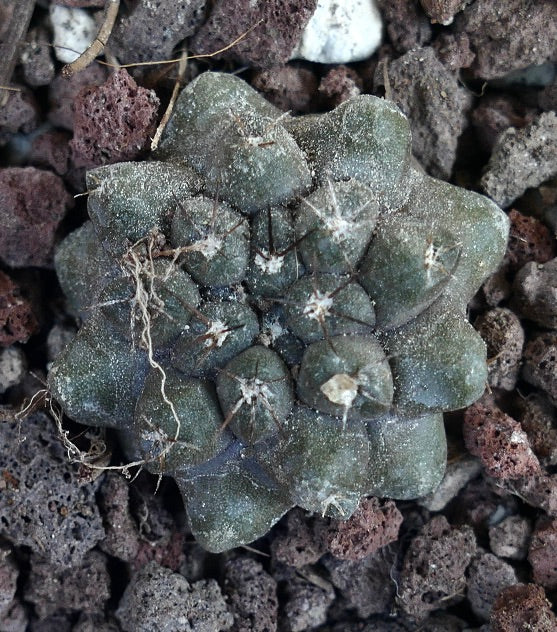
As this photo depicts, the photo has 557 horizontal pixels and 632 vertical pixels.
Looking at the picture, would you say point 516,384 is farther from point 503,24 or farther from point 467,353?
point 503,24

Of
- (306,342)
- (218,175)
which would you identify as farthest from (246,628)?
(218,175)

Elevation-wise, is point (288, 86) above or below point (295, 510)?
above

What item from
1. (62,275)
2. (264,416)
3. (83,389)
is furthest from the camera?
(62,275)

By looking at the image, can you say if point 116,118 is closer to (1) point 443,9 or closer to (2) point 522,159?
(1) point 443,9

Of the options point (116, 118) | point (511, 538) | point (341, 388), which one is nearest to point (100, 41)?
point (116, 118)

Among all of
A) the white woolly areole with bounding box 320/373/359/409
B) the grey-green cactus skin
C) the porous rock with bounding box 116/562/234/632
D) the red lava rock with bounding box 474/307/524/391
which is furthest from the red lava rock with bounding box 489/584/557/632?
the white woolly areole with bounding box 320/373/359/409

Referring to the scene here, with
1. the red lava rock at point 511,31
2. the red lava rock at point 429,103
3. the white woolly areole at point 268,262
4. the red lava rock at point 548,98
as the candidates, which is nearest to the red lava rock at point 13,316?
the white woolly areole at point 268,262
